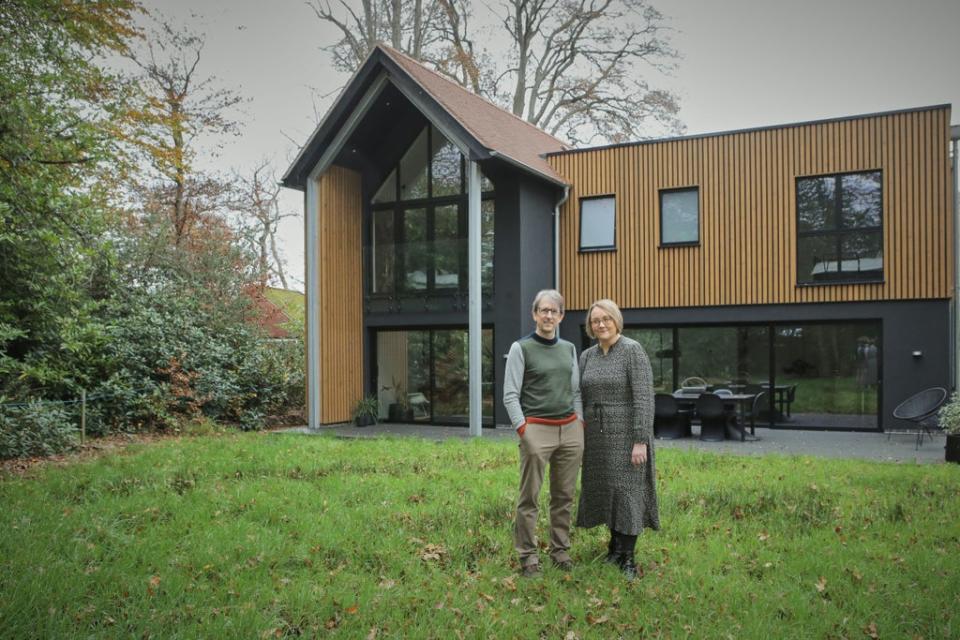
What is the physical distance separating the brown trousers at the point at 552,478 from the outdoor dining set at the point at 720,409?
7.56 m

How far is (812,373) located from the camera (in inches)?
523

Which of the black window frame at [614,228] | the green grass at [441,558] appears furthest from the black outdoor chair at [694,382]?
the green grass at [441,558]

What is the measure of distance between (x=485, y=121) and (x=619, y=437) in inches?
Answer: 428

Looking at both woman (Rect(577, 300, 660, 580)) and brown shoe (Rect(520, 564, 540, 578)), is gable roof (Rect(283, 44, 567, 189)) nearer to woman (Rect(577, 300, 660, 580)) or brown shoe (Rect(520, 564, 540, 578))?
woman (Rect(577, 300, 660, 580))

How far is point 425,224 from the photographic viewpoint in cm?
1480

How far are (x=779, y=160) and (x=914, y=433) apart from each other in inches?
211

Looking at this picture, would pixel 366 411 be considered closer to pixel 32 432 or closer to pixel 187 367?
pixel 187 367

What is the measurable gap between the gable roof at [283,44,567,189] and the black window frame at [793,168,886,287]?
4576 mm

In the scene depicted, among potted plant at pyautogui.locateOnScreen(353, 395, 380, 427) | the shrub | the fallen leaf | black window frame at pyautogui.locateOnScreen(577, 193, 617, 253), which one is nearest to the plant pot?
the shrub

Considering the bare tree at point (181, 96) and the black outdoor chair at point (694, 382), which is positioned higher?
the bare tree at point (181, 96)

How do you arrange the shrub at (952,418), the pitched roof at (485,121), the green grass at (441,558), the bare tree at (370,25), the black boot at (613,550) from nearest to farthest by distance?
1. the green grass at (441,558)
2. the black boot at (613,550)
3. the shrub at (952,418)
4. the pitched roof at (485,121)
5. the bare tree at (370,25)

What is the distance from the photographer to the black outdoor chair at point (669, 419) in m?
12.3

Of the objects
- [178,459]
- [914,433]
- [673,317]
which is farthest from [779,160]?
[178,459]

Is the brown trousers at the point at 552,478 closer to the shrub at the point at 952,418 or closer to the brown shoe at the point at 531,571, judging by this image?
the brown shoe at the point at 531,571
